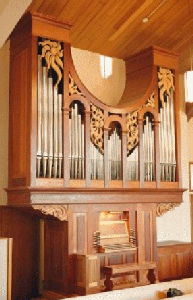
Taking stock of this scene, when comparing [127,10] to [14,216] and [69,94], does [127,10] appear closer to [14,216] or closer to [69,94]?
[69,94]

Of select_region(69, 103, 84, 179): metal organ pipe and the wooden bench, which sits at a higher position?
select_region(69, 103, 84, 179): metal organ pipe

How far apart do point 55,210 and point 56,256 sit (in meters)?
0.75

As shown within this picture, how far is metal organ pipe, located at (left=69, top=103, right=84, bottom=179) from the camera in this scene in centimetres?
702

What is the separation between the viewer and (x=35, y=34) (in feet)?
22.4

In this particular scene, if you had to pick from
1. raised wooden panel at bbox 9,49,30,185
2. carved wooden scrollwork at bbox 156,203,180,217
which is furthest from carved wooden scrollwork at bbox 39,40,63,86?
carved wooden scrollwork at bbox 156,203,180,217

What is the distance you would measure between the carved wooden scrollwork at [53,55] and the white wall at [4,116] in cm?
91

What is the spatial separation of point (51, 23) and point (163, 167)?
290 centimetres

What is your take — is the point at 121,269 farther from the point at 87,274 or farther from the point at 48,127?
the point at 48,127

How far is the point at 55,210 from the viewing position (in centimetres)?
680

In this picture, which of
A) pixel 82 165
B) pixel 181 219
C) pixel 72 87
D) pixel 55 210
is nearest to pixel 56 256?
pixel 55 210

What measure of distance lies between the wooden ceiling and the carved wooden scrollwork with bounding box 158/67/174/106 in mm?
673

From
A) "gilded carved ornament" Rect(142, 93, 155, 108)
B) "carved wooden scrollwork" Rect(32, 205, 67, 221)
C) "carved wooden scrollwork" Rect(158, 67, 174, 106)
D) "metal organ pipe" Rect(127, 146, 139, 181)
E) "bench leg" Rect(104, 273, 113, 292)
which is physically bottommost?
"bench leg" Rect(104, 273, 113, 292)

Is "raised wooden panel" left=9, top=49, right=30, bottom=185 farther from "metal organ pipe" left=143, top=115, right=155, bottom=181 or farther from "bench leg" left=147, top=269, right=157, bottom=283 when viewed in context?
"bench leg" left=147, top=269, right=157, bottom=283

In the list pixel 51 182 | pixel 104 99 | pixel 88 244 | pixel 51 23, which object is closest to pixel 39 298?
pixel 88 244
